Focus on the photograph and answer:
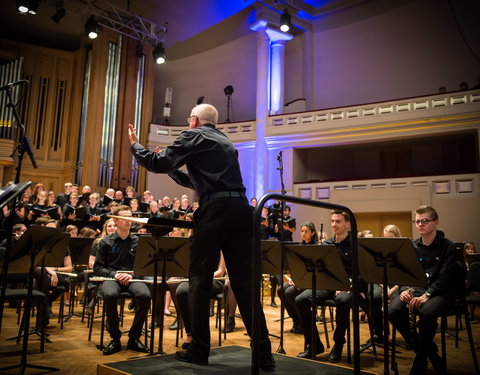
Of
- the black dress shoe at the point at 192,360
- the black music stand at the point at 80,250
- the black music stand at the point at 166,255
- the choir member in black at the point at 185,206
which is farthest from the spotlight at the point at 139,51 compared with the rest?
the black dress shoe at the point at 192,360

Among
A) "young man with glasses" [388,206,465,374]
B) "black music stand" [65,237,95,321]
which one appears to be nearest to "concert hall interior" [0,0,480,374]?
"black music stand" [65,237,95,321]

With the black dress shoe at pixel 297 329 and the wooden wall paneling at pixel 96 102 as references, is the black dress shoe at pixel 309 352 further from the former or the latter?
the wooden wall paneling at pixel 96 102

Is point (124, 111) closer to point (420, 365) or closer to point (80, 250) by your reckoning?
point (80, 250)

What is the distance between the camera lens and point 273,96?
49.0 ft

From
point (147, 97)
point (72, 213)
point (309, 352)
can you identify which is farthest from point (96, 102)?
point (309, 352)

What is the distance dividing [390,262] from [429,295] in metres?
0.53

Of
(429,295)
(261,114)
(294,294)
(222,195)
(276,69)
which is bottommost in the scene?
(294,294)

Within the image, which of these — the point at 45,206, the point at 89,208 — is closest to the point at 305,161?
the point at 89,208

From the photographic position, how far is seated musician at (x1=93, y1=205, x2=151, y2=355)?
420 centimetres

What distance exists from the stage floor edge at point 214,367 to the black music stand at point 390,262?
31.2 inches

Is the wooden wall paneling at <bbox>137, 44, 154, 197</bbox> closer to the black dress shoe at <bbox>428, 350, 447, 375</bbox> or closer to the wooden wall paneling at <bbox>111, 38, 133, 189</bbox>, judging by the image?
the wooden wall paneling at <bbox>111, 38, 133, 189</bbox>

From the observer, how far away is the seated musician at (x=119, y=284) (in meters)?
4.20

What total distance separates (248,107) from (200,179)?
13.6 metres

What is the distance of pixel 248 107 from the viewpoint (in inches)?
640
